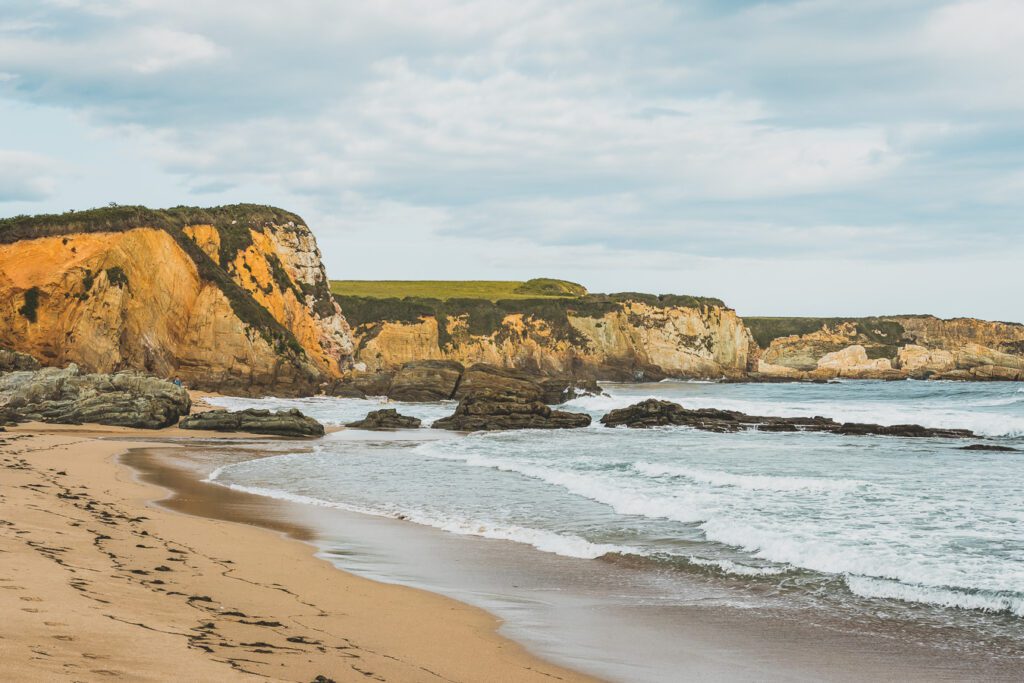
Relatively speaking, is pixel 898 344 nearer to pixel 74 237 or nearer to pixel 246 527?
pixel 74 237

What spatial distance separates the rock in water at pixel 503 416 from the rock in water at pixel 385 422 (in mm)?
1083

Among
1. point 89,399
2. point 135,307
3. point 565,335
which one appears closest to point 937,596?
point 89,399

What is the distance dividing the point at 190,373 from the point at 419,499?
34067mm

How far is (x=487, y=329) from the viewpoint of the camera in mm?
86625

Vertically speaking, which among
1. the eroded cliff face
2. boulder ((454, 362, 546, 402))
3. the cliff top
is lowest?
boulder ((454, 362, 546, 402))

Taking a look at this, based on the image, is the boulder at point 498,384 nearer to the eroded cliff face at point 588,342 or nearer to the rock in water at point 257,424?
the rock in water at point 257,424

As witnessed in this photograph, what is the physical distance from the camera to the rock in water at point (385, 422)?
32.9 metres

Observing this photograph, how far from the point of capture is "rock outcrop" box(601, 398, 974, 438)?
32.3 meters

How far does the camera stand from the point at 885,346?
367ft

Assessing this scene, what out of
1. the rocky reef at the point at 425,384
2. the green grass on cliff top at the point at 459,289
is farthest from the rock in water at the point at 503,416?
the green grass on cliff top at the point at 459,289

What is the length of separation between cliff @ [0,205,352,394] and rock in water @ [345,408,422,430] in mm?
14816

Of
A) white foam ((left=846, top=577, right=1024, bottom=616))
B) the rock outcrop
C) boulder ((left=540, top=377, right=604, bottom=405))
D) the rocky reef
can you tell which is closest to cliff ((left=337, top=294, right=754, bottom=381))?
the rocky reef

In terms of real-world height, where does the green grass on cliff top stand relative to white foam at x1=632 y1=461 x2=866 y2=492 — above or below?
above

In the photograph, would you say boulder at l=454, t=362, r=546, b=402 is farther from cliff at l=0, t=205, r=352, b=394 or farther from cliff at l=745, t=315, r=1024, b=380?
cliff at l=745, t=315, r=1024, b=380
